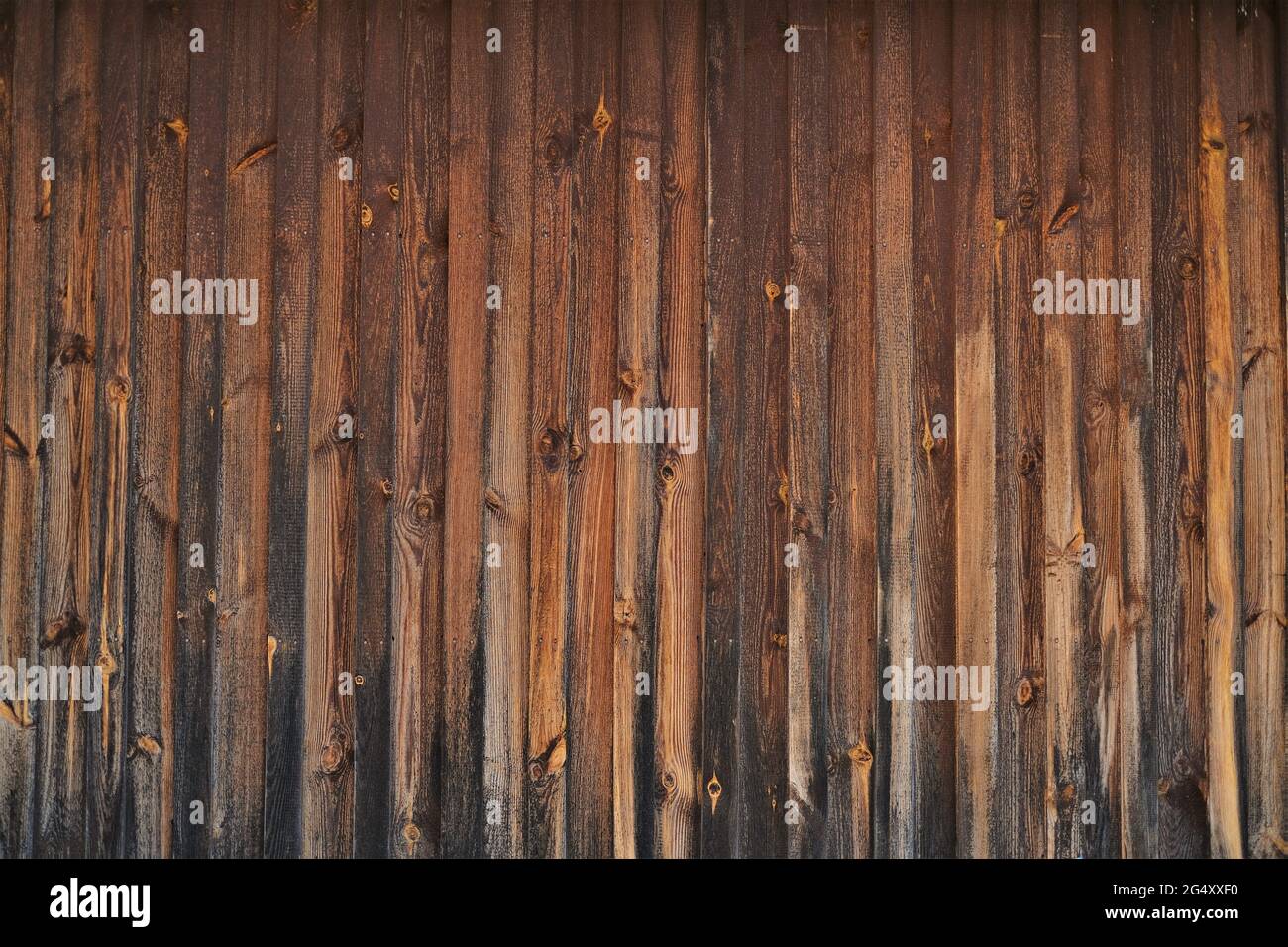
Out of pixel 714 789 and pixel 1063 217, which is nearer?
pixel 714 789

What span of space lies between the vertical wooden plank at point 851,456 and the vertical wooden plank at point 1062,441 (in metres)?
0.49

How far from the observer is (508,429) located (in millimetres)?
3268

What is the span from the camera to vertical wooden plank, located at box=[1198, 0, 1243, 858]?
324 cm

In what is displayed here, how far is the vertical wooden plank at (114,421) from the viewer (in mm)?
3217

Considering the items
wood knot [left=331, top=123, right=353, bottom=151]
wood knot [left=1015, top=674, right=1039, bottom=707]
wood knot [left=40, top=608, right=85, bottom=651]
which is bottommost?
wood knot [left=1015, top=674, right=1039, bottom=707]

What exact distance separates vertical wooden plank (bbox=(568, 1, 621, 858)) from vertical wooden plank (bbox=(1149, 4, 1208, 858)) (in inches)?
60.3

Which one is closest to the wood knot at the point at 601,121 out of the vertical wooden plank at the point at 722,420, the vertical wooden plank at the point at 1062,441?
the vertical wooden plank at the point at 722,420

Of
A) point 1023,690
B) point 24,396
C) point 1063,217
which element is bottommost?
point 1023,690

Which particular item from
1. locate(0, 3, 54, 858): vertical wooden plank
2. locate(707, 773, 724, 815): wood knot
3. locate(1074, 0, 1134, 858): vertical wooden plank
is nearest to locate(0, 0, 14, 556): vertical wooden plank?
locate(0, 3, 54, 858): vertical wooden plank

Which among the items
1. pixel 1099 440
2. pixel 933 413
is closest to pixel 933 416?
pixel 933 413

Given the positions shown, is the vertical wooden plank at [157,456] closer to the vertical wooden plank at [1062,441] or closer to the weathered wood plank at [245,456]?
the weathered wood plank at [245,456]

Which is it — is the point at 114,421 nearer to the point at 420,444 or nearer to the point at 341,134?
the point at 420,444

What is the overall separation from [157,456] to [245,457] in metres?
0.25

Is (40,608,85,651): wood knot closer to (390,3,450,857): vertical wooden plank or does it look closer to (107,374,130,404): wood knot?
(107,374,130,404): wood knot
